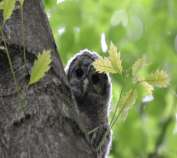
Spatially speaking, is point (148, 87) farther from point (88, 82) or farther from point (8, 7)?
point (88, 82)

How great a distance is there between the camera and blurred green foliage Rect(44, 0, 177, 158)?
2.82m

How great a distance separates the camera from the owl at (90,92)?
6.84ft

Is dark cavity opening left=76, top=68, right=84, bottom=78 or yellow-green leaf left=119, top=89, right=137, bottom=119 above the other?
yellow-green leaf left=119, top=89, right=137, bottom=119

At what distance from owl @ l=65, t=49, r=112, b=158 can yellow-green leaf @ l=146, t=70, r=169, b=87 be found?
72cm

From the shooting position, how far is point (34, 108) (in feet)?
4.06

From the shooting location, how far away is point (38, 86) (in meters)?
1.28

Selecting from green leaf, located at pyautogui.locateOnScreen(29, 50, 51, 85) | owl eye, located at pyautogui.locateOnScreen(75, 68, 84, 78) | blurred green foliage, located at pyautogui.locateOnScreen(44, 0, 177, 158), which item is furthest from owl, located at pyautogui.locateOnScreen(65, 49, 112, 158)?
green leaf, located at pyautogui.locateOnScreen(29, 50, 51, 85)

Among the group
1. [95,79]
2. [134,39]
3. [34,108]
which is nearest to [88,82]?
[95,79]

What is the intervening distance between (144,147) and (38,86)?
177 cm

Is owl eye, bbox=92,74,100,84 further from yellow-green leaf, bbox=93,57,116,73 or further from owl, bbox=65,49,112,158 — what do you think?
yellow-green leaf, bbox=93,57,116,73

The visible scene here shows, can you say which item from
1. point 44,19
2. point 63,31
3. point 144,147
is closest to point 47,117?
point 44,19

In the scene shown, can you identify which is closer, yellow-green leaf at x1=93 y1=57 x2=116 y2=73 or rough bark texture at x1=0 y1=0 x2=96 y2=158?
rough bark texture at x1=0 y1=0 x2=96 y2=158

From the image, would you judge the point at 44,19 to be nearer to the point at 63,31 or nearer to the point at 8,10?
the point at 8,10

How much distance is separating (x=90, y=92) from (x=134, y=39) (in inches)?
38.8
